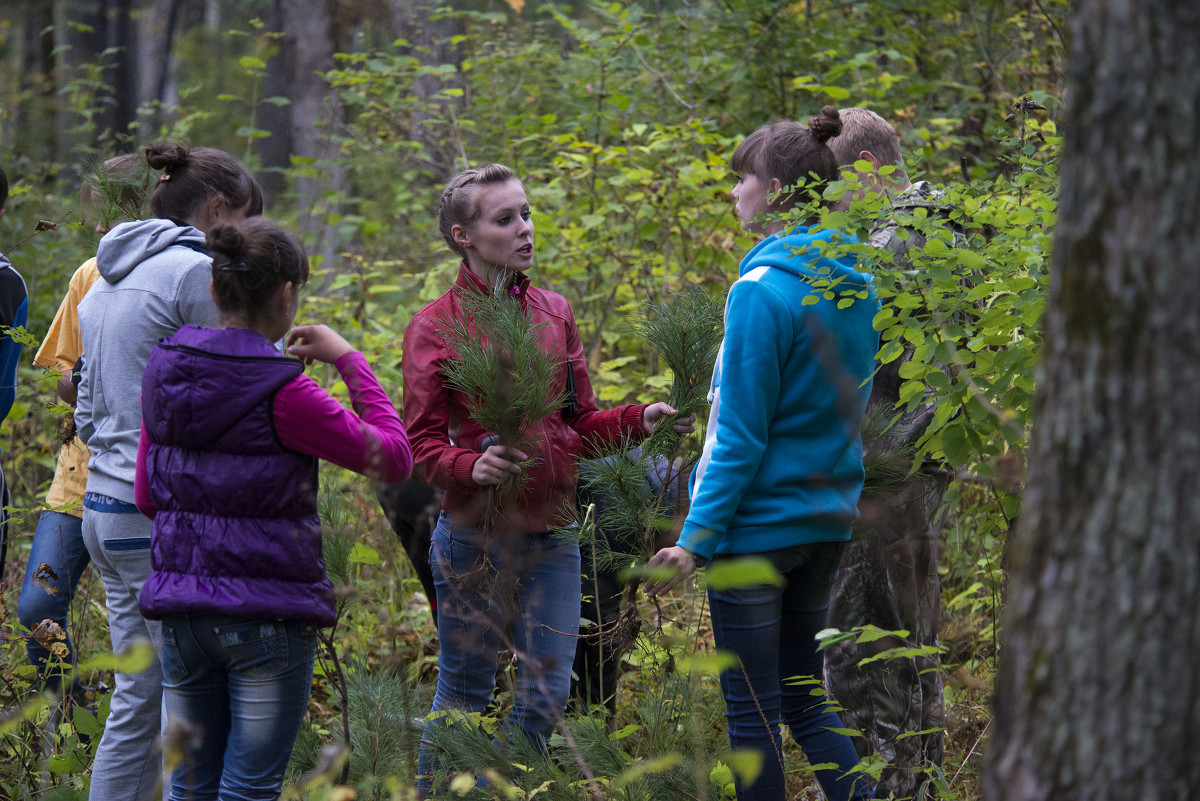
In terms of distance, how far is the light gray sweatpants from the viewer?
2395mm

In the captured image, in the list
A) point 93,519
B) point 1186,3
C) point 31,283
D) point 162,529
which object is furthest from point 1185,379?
point 31,283

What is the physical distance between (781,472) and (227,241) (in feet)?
4.47

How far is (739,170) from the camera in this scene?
2574mm

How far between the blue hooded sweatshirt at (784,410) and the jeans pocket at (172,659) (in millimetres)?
1136

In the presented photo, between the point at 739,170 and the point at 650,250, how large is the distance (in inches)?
124

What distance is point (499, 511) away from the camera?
103 inches

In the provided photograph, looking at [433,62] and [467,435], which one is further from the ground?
[433,62]

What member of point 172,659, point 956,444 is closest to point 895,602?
point 956,444

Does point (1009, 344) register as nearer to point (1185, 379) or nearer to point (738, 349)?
point (738, 349)

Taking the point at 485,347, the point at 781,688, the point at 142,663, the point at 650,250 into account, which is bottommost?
the point at 781,688

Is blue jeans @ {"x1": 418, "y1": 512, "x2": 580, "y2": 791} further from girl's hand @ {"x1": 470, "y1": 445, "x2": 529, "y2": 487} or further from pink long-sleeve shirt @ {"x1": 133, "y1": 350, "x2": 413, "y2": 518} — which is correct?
pink long-sleeve shirt @ {"x1": 133, "y1": 350, "x2": 413, "y2": 518}

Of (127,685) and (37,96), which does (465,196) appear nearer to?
(127,685)

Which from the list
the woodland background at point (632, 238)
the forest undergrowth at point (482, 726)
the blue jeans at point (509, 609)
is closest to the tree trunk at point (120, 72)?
the woodland background at point (632, 238)

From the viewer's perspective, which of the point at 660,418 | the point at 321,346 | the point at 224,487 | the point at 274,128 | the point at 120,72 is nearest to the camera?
the point at 224,487
